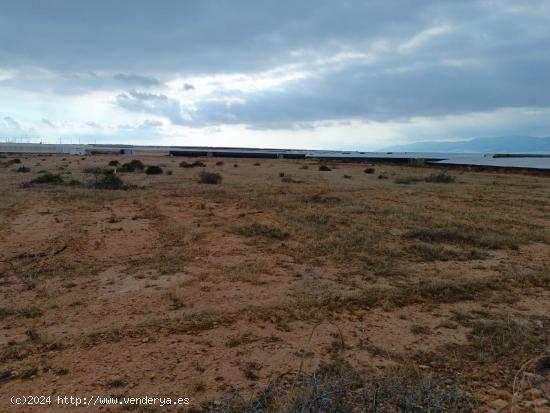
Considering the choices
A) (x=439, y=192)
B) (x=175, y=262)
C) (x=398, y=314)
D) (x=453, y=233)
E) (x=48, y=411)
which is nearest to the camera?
(x=48, y=411)

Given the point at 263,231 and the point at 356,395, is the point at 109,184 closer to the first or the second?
the point at 263,231

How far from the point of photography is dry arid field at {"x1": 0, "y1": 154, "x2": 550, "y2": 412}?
4023mm

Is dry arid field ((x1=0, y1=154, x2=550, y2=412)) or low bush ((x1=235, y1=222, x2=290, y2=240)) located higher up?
low bush ((x1=235, y1=222, x2=290, y2=240))

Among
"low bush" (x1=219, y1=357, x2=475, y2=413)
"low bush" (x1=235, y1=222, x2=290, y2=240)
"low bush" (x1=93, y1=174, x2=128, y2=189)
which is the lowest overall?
"low bush" (x1=219, y1=357, x2=475, y2=413)

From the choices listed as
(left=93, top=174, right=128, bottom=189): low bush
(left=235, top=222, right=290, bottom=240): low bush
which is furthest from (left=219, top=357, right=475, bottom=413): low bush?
(left=93, top=174, right=128, bottom=189): low bush

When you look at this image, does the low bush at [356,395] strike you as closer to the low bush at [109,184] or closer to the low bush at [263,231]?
the low bush at [263,231]

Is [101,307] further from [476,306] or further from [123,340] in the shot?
[476,306]

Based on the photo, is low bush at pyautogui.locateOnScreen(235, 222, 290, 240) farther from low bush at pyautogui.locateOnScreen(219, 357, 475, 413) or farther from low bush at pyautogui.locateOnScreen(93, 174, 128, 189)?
low bush at pyautogui.locateOnScreen(93, 174, 128, 189)

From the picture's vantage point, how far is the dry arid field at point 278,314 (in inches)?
158

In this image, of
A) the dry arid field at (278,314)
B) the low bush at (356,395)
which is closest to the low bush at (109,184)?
the dry arid field at (278,314)

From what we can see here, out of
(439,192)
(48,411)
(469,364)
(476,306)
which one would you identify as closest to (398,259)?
(476,306)

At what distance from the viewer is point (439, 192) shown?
2222 centimetres

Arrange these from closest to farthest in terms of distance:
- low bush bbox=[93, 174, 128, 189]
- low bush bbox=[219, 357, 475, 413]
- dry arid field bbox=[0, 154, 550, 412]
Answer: low bush bbox=[219, 357, 475, 413]
dry arid field bbox=[0, 154, 550, 412]
low bush bbox=[93, 174, 128, 189]

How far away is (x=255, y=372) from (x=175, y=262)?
14.3 feet
